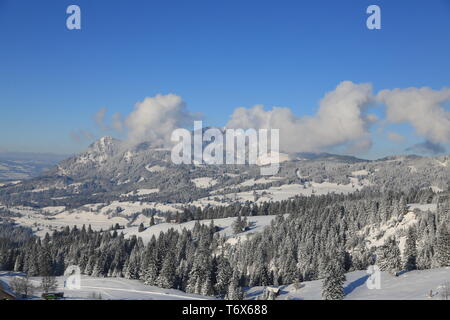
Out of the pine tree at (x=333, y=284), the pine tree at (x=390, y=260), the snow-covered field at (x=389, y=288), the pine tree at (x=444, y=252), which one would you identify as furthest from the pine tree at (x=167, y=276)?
the pine tree at (x=444, y=252)

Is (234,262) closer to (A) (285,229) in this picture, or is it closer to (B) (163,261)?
(A) (285,229)

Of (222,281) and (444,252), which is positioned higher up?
(444,252)

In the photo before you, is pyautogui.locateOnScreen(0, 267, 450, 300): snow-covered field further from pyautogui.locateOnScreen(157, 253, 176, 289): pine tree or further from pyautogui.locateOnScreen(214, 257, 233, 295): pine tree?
pyautogui.locateOnScreen(214, 257, 233, 295): pine tree

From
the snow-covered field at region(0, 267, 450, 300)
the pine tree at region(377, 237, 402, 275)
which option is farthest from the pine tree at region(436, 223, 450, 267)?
the pine tree at region(377, 237, 402, 275)

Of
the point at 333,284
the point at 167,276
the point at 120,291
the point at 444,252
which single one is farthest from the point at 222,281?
the point at 444,252

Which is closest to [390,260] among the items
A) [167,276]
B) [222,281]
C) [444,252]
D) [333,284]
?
[444,252]

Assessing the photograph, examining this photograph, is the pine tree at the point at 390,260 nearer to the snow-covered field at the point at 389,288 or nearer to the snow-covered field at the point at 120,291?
the snow-covered field at the point at 389,288

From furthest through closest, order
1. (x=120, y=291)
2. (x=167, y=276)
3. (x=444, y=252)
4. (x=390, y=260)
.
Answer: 1. (x=167, y=276)
2. (x=444, y=252)
3. (x=390, y=260)
4. (x=120, y=291)

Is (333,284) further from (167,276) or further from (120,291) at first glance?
(120,291)

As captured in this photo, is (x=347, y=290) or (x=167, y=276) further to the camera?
(x=167, y=276)

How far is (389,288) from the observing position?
232 feet

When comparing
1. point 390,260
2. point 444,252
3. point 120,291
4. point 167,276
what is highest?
point 444,252

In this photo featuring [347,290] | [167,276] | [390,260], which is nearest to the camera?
[347,290]
